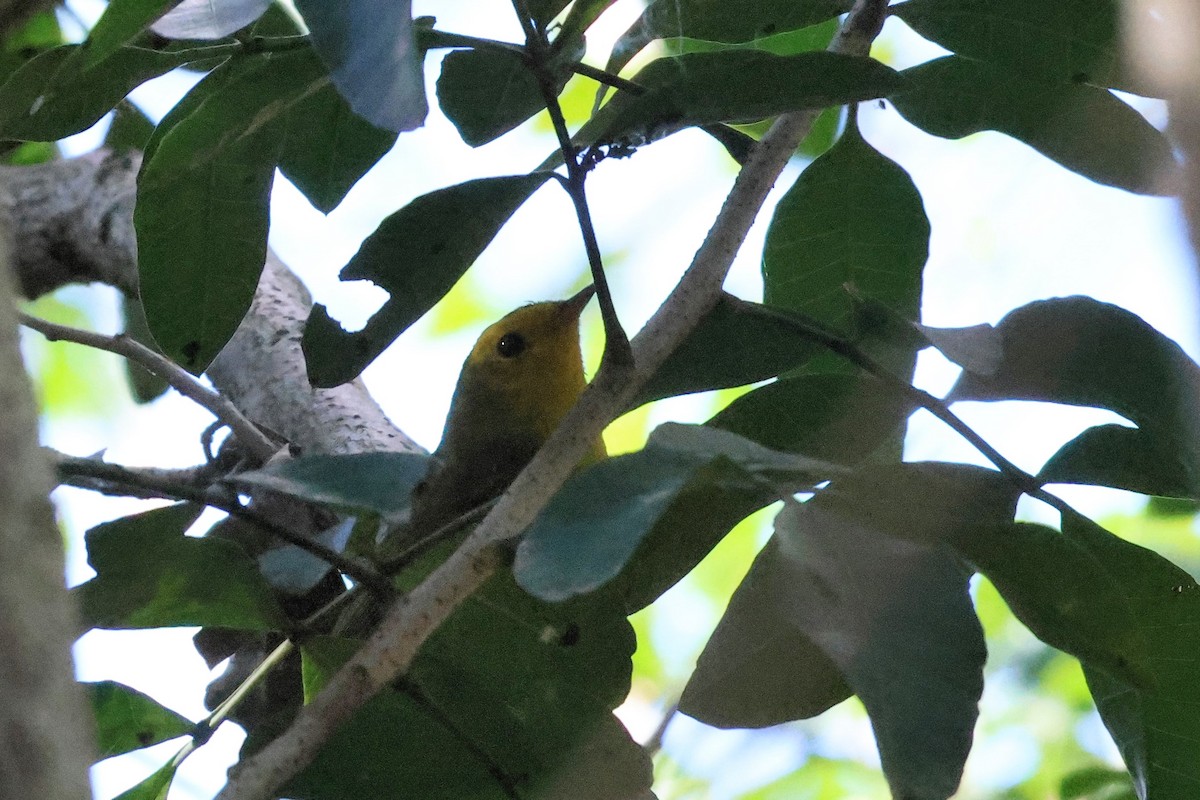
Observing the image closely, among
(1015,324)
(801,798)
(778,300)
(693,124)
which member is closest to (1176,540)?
(801,798)

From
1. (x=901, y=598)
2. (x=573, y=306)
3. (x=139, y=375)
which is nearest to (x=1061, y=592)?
(x=901, y=598)

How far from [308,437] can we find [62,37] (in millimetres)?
1268

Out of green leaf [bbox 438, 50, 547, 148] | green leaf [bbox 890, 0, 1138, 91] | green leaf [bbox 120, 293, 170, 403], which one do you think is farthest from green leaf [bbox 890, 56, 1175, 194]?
green leaf [bbox 120, 293, 170, 403]

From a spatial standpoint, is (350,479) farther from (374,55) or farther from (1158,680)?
(1158,680)

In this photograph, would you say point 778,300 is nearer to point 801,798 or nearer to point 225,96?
point 225,96

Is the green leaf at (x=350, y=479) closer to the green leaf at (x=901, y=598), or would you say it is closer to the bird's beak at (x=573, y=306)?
the green leaf at (x=901, y=598)

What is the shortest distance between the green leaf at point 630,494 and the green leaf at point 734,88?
10.7 inches

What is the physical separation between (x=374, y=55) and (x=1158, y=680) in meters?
0.86

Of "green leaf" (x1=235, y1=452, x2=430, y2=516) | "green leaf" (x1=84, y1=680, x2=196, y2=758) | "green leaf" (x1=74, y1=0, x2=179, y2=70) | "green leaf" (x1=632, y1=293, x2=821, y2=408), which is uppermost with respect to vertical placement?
"green leaf" (x1=74, y1=0, x2=179, y2=70)

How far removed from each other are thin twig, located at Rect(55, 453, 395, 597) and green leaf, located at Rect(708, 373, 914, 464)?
399 mm

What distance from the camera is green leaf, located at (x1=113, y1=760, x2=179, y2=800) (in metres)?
1.27

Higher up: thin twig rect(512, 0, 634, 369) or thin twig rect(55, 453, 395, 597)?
thin twig rect(512, 0, 634, 369)

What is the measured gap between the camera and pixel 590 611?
125cm

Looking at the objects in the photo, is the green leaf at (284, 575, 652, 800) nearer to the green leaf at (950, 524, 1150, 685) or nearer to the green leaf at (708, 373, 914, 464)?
the green leaf at (708, 373, 914, 464)
